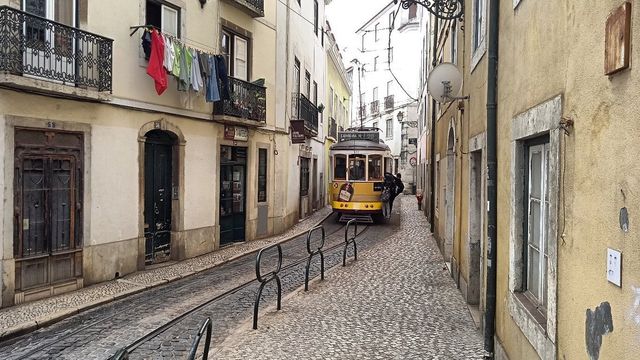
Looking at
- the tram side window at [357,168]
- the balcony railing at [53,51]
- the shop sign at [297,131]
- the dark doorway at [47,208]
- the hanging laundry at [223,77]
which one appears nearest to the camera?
the balcony railing at [53,51]

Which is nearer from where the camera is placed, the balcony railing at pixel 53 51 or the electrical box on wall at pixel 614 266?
the electrical box on wall at pixel 614 266

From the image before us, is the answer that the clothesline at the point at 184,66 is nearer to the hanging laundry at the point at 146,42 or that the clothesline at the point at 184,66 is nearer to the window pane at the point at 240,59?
the hanging laundry at the point at 146,42

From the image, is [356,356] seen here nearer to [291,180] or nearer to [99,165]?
[99,165]

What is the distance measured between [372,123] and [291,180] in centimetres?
3048

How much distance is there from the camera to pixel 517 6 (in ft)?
14.6

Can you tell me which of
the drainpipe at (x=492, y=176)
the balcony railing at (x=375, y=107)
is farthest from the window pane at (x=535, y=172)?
the balcony railing at (x=375, y=107)

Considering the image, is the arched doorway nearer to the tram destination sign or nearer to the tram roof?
the tram roof

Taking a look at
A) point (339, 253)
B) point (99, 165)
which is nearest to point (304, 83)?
point (339, 253)

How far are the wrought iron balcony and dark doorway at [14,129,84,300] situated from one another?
6.02m

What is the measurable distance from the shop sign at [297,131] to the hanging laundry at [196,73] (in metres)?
5.88

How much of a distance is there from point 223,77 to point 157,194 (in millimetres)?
3199

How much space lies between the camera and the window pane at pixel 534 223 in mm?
4012

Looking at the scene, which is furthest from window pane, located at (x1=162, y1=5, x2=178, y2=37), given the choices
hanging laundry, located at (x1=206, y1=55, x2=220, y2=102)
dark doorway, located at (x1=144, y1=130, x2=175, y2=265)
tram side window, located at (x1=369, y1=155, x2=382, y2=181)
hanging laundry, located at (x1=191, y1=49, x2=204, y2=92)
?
tram side window, located at (x1=369, y1=155, x2=382, y2=181)

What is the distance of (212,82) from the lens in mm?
11555
